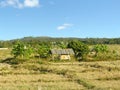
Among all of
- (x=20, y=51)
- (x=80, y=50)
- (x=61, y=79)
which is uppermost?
(x=20, y=51)

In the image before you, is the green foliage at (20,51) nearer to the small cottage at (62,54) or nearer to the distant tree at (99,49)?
the small cottage at (62,54)

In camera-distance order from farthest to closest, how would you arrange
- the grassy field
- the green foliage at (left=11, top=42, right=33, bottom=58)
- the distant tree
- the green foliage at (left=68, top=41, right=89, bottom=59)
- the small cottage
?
the distant tree
the green foliage at (left=68, top=41, right=89, bottom=59)
the small cottage
the green foliage at (left=11, top=42, right=33, bottom=58)
the grassy field

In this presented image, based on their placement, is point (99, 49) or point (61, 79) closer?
point (61, 79)

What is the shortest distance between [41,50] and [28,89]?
2363 inches

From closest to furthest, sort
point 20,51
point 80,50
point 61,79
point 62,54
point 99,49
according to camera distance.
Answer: point 61,79
point 20,51
point 62,54
point 80,50
point 99,49

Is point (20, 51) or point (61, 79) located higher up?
point (20, 51)

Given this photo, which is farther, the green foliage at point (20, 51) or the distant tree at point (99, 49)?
the distant tree at point (99, 49)

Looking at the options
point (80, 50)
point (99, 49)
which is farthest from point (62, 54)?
point (99, 49)

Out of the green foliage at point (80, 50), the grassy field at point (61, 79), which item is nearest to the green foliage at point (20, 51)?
the green foliage at point (80, 50)

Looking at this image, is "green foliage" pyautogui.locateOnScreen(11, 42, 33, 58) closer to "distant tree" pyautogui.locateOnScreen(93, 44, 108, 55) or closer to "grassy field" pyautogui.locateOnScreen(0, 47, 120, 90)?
"distant tree" pyautogui.locateOnScreen(93, 44, 108, 55)

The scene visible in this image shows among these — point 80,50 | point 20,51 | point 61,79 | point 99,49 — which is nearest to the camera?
point 61,79

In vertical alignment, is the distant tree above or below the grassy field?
above

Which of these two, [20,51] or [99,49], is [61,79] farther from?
[99,49]

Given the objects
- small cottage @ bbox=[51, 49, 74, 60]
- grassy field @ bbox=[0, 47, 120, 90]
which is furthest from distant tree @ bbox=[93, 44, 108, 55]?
grassy field @ bbox=[0, 47, 120, 90]
